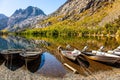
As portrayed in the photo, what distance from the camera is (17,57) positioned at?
144ft

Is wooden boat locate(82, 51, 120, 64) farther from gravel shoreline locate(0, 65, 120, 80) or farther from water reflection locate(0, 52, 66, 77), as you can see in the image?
water reflection locate(0, 52, 66, 77)

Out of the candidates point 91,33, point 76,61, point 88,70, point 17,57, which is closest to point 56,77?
point 88,70

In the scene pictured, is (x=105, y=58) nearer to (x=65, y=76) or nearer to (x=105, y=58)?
(x=105, y=58)

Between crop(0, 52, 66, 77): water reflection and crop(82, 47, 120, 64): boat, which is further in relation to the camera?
crop(82, 47, 120, 64): boat

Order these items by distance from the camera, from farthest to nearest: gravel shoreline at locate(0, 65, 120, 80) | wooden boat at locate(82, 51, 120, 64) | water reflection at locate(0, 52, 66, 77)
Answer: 1. wooden boat at locate(82, 51, 120, 64)
2. water reflection at locate(0, 52, 66, 77)
3. gravel shoreline at locate(0, 65, 120, 80)

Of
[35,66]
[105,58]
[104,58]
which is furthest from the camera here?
[35,66]

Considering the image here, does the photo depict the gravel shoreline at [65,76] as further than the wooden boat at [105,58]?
No

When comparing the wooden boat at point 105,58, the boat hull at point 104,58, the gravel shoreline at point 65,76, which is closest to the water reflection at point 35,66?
the gravel shoreline at point 65,76

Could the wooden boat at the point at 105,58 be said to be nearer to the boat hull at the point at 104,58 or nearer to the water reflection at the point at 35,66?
the boat hull at the point at 104,58

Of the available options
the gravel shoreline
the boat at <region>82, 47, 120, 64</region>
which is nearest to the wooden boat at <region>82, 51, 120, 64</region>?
the boat at <region>82, 47, 120, 64</region>

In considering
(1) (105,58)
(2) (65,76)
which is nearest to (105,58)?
(1) (105,58)

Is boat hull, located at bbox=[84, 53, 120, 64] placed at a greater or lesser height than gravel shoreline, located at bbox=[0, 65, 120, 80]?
greater

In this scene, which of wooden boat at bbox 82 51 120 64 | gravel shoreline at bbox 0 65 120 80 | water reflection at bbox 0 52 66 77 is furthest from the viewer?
wooden boat at bbox 82 51 120 64

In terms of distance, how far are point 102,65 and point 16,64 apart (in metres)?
17.1
